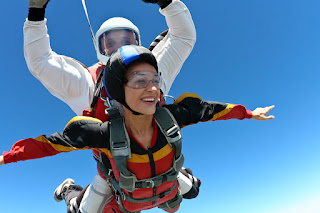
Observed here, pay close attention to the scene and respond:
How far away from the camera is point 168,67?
298 centimetres

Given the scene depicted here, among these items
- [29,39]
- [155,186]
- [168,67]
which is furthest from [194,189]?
[29,39]

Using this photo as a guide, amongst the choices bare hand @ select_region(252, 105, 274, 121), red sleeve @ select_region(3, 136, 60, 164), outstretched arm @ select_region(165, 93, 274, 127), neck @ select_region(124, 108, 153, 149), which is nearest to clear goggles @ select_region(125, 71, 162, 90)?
neck @ select_region(124, 108, 153, 149)

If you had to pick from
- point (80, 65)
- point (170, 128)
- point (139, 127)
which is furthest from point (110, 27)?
point (170, 128)

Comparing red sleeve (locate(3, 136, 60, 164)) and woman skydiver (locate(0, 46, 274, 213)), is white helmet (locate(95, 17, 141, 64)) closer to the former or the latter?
woman skydiver (locate(0, 46, 274, 213))

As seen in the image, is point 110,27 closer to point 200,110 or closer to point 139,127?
point 139,127

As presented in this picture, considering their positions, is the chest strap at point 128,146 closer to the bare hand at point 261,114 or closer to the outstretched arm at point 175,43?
the outstretched arm at point 175,43

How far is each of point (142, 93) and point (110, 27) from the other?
1236mm

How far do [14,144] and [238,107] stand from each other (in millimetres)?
2377

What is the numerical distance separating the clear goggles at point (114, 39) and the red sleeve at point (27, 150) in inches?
52.6

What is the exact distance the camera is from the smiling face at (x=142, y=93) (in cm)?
200

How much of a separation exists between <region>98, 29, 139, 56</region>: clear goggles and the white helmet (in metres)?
0.03

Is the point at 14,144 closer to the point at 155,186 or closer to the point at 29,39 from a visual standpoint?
the point at 29,39

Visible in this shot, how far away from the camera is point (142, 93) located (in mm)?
2010

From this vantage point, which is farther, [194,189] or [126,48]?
[194,189]
